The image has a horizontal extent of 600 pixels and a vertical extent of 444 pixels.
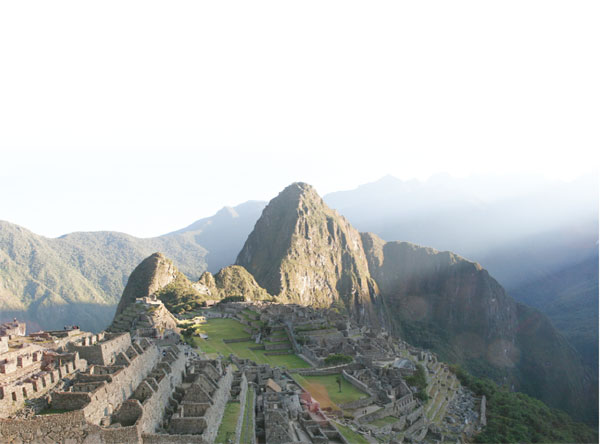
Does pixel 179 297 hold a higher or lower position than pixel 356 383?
higher

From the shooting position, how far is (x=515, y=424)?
5284cm

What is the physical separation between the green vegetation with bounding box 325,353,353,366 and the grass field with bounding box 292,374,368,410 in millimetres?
2501

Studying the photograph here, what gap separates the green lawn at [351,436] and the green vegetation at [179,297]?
162 feet

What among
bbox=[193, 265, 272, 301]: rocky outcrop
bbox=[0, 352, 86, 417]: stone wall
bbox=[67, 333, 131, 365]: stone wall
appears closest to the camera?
bbox=[0, 352, 86, 417]: stone wall

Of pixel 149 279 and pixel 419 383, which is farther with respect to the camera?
pixel 149 279

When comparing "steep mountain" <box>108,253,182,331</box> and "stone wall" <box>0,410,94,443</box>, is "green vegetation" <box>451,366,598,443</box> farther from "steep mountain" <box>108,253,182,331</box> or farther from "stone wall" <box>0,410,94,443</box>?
"steep mountain" <box>108,253,182,331</box>

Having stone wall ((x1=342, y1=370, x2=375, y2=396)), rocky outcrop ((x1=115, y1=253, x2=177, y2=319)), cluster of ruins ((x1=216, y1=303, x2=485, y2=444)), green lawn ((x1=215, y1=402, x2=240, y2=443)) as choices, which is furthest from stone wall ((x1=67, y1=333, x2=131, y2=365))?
rocky outcrop ((x1=115, y1=253, x2=177, y2=319))

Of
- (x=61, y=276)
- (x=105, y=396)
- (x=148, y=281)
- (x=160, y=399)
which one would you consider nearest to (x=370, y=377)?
(x=160, y=399)

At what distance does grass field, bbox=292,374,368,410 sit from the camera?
35.2 metres

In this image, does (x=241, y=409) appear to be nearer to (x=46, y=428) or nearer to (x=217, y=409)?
(x=217, y=409)

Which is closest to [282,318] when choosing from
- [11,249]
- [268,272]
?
[11,249]

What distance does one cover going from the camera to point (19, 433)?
1403 centimetres

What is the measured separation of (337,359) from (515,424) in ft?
91.5

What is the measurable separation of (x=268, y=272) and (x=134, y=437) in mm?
162475
